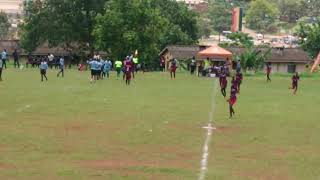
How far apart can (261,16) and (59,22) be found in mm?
113637

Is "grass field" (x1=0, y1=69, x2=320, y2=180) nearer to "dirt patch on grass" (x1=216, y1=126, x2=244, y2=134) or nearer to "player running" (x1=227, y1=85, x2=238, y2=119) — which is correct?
"dirt patch on grass" (x1=216, y1=126, x2=244, y2=134)

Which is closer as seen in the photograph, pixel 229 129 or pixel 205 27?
pixel 229 129

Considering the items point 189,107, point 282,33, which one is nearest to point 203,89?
point 189,107

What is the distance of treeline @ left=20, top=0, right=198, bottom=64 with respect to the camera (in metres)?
68.7

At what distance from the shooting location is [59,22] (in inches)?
3000

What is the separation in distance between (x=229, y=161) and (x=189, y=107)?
509 inches

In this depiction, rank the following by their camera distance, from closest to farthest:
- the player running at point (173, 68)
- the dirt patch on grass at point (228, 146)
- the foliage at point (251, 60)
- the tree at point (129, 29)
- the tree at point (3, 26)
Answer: the dirt patch on grass at point (228, 146) → the player running at point (173, 68) → the foliage at point (251, 60) → the tree at point (129, 29) → the tree at point (3, 26)

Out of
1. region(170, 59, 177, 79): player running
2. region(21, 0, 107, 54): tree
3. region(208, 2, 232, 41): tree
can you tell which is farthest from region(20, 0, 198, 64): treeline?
region(208, 2, 232, 41): tree

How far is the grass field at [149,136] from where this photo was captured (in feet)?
46.0

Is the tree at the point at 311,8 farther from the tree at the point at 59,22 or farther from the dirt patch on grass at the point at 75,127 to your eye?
the dirt patch on grass at the point at 75,127

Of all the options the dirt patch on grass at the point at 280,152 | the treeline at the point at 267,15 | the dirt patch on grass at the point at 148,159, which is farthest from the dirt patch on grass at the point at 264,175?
the treeline at the point at 267,15

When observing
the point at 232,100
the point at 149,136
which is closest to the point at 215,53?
the point at 232,100

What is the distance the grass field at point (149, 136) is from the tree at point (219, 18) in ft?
463

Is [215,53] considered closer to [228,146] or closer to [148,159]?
[228,146]
